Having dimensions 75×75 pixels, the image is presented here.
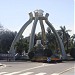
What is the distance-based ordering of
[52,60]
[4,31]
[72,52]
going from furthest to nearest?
[4,31] < [72,52] < [52,60]

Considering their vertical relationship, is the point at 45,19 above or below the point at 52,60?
above

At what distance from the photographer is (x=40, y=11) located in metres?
73.5

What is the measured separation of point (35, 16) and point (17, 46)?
31.3 ft

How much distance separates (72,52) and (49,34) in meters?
29.7

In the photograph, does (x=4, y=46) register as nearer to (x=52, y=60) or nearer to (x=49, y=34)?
(x=49, y=34)

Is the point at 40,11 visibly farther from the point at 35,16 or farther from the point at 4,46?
the point at 4,46

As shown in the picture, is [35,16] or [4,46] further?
[4,46]

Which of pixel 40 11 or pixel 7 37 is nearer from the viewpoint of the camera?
pixel 40 11

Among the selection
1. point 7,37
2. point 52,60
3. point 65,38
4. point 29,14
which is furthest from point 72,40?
point 52,60

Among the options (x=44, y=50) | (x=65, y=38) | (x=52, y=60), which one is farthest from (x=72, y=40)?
(x=52, y=60)

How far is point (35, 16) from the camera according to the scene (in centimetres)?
7444

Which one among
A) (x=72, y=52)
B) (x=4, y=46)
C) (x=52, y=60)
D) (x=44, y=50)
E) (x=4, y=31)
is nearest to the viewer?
(x=52, y=60)

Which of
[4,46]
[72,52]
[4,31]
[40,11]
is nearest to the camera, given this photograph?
[72,52]

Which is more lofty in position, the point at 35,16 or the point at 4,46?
the point at 35,16
